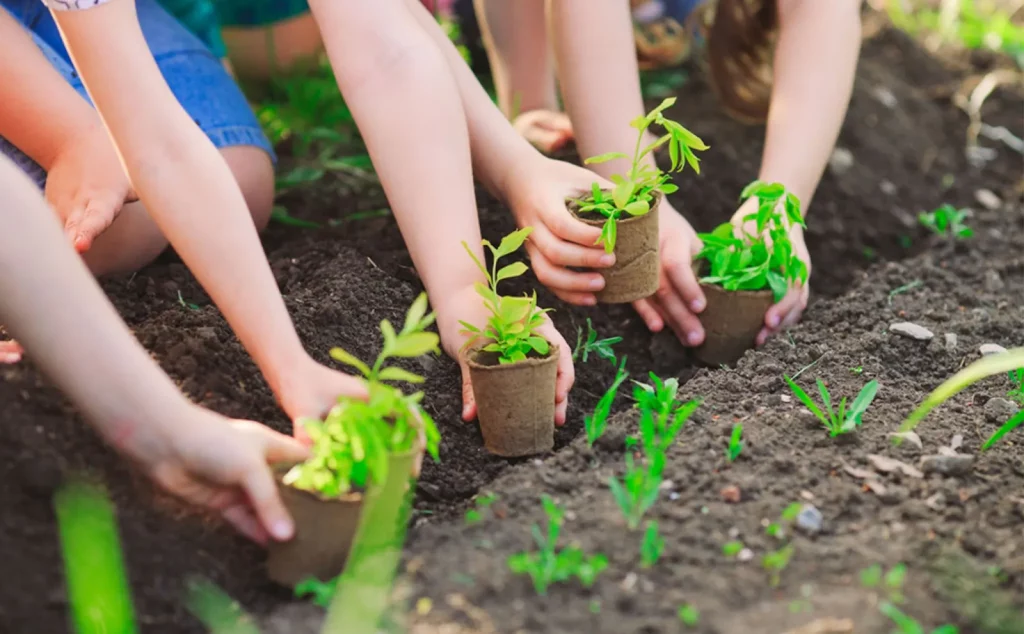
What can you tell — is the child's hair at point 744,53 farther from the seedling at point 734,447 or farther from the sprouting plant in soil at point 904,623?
the sprouting plant in soil at point 904,623

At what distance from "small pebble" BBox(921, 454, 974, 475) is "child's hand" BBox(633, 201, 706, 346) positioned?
606 millimetres

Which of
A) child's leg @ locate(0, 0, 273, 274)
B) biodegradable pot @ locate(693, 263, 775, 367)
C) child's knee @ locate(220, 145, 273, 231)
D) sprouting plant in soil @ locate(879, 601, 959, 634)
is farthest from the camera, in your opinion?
child's knee @ locate(220, 145, 273, 231)

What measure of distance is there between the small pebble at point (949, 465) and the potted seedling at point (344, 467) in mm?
727

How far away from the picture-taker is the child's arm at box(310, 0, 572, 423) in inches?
73.0

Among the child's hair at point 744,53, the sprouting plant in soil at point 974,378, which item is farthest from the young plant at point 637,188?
the child's hair at point 744,53

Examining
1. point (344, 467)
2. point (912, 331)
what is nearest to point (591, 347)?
point (912, 331)

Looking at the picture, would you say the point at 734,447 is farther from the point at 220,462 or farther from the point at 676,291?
the point at 220,462

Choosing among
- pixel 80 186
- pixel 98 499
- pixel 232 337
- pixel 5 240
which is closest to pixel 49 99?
Result: pixel 80 186

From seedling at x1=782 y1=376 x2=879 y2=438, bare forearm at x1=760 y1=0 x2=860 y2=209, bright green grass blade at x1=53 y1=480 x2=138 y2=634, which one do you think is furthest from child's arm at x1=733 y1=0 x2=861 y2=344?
bright green grass blade at x1=53 y1=480 x2=138 y2=634

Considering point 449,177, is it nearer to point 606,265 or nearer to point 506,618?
point 606,265

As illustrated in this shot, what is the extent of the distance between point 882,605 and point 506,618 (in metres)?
0.44

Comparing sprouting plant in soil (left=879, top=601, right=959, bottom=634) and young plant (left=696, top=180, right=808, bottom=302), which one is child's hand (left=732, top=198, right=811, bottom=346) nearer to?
young plant (left=696, top=180, right=808, bottom=302)

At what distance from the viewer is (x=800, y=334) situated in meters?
2.08

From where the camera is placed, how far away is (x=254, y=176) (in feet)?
7.67
